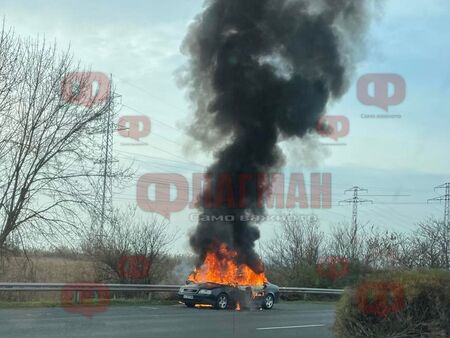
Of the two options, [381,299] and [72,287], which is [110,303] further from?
[381,299]

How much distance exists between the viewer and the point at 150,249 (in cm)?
2534

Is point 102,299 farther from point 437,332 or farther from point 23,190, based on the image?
point 437,332

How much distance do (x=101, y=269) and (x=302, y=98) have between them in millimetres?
11010

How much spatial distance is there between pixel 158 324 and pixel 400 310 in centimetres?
641

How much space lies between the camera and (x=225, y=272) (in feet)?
60.2

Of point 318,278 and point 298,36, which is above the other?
point 298,36

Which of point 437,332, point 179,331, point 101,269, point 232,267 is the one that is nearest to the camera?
point 437,332

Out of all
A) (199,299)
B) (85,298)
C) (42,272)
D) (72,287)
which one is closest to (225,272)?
(199,299)

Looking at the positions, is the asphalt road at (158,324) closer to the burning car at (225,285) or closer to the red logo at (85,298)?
the red logo at (85,298)

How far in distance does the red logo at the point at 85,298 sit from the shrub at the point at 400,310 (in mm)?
9227

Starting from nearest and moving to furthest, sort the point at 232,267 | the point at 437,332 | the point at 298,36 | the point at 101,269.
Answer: the point at 437,332 < the point at 232,267 < the point at 298,36 < the point at 101,269

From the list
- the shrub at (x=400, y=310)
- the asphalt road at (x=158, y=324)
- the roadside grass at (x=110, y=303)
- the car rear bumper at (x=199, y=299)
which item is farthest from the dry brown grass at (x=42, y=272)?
the shrub at (x=400, y=310)

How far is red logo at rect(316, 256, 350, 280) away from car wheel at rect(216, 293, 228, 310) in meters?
12.3

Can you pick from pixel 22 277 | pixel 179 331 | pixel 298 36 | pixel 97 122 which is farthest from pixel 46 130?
pixel 179 331
